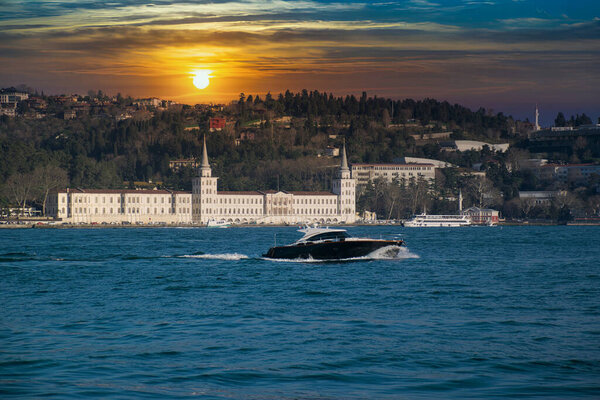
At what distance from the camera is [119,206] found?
422ft

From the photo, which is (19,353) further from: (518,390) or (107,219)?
(107,219)

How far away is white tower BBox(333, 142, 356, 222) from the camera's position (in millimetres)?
143250

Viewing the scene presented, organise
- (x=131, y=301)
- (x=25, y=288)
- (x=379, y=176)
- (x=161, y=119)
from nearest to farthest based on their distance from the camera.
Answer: (x=131, y=301) → (x=25, y=288) → (x=379, y=176) → (x=161, y=119)

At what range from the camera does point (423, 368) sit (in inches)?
632

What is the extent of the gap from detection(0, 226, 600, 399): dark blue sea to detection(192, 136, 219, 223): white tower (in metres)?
99.1

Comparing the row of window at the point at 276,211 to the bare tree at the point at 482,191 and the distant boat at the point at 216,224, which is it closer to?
the distant boat at the point at 216,224

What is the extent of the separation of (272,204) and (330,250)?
100 m

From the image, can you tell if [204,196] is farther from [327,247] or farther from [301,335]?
[301,335]

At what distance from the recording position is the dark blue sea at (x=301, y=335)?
14.8m

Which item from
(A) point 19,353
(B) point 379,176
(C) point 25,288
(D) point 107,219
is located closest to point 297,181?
(B) point 379,176

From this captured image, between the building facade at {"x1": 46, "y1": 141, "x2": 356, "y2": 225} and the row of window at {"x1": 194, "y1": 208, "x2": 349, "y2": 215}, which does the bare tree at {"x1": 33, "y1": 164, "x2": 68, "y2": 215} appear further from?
the row of window at {"x1": 194, "y1": 208, "x2": 349, "y2": 215}

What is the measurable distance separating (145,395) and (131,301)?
12.3m

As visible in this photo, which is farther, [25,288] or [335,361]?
[25,288]

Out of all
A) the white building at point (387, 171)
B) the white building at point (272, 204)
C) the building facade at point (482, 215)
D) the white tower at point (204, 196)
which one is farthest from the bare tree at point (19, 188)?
the building facade at point (482, 215)
